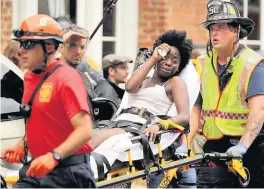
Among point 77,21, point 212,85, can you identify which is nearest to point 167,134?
point 212,85

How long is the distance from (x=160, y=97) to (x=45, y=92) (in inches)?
89.2

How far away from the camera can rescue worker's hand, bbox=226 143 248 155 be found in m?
7.20

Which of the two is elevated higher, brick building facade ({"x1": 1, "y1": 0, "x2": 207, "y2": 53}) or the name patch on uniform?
brick building facade ({"x1": 1, "y1": 0, "x2": 207, "y2": 53})

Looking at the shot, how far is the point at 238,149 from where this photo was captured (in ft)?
23.8

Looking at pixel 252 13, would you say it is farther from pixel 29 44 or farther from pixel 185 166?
pixel 29 44

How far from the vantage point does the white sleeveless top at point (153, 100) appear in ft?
26.8

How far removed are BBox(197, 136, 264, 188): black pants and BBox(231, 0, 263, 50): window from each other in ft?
20.4

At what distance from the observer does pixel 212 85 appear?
7.82 meters

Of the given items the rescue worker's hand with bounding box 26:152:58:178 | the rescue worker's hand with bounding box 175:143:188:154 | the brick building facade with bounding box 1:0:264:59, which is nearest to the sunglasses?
the rescue worker's hand with bounding box 26:152:58:178

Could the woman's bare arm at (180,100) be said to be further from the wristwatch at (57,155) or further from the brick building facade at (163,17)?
the brick building facade at (163,17)

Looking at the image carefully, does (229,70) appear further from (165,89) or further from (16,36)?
(16,36)

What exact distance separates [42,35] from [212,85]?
6.38 feet

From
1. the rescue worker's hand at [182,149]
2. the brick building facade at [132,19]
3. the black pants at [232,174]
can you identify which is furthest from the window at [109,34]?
the black pants at [232,174]

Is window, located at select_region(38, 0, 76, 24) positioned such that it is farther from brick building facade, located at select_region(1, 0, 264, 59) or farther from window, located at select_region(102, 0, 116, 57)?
window, located at select_region(102, 0, 116, 57)
